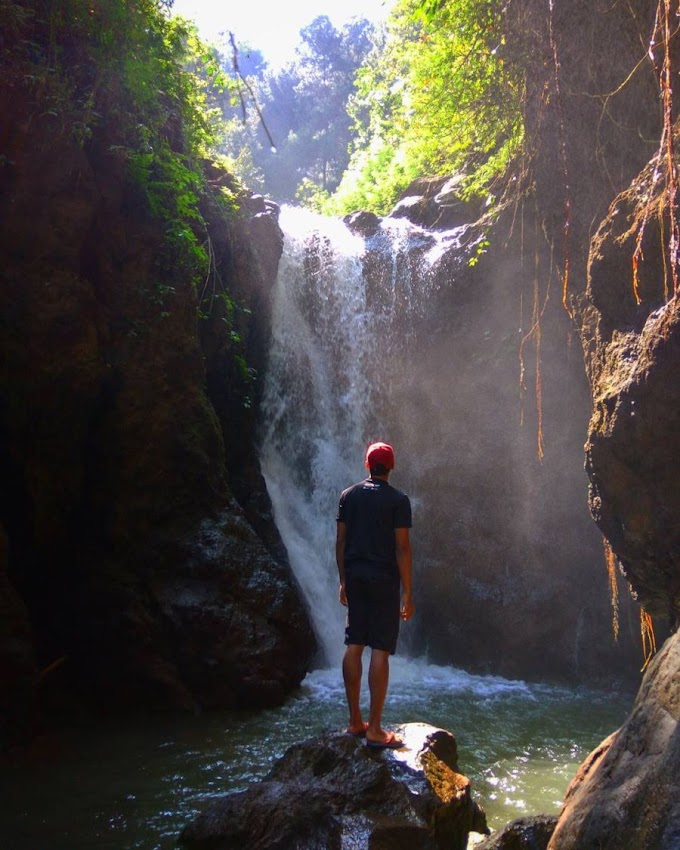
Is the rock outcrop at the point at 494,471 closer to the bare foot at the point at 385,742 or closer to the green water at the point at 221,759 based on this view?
the green water at the point at 221,759

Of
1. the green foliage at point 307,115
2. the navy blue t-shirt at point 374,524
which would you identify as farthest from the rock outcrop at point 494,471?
the green foliage at point 307,115

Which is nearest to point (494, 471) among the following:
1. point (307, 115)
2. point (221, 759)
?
point (221, 759)

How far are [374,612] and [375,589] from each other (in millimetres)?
136

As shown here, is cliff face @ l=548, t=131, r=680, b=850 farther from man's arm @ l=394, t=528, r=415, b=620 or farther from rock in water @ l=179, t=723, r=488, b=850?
man's arm @ l=394, t=528, r=415, b=620

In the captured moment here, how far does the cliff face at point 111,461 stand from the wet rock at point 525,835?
3960 millimetres

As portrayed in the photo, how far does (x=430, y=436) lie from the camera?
11867 millimetres

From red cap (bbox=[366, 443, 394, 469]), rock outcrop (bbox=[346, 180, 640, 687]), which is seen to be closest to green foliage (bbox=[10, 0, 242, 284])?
rock outcrop (bbox=[346, 180, 640, 687])

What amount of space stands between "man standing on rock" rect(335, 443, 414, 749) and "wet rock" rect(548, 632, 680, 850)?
1.22 m

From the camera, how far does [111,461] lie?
7.73 m

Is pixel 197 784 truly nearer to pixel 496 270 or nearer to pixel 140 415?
pixel 140 415

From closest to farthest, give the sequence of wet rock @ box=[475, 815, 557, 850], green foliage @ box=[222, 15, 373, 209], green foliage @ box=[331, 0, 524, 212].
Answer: wet rock @ box=[475, 815, 557, 850] → green foliage @ box=[331, 0, 524, 212] → green foliage @ box=[222, 15, 373, 209]

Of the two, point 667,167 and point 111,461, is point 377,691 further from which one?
point 111,461

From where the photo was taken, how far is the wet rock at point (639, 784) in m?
2.65

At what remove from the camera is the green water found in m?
4.51
